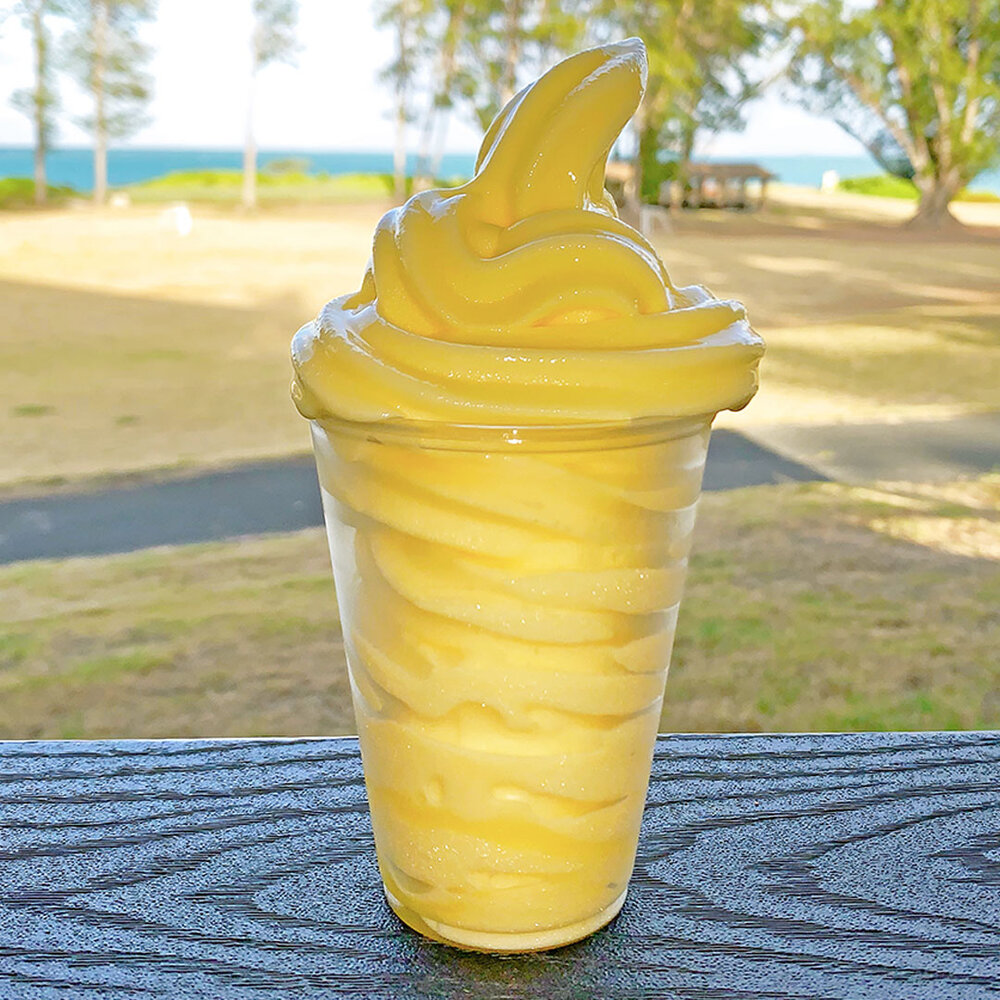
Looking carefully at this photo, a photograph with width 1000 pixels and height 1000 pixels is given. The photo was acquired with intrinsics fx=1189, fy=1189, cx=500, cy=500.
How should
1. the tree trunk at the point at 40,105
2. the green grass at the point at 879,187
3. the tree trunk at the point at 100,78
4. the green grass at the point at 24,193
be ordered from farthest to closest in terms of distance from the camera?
the green grass at the point at 879,187 < the green grass at the point at 24,193 < the tree trunk at the point at 100,78 < the tree trunk at the point at 40,105

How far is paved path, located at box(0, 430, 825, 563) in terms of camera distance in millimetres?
3102

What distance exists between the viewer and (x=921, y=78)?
1038cm

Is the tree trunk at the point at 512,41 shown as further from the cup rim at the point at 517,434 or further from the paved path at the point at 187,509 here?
the cup rim at the point at 517,434

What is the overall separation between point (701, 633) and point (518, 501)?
7.22 feet

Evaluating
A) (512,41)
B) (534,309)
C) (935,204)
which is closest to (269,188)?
(512,41)

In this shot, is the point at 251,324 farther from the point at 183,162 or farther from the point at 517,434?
the point at 183,162

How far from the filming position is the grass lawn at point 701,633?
230 centimetres

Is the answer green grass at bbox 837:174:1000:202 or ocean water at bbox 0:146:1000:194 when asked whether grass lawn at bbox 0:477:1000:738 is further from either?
ocean water at bbox 0:146:1000:194

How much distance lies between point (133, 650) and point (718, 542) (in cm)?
143

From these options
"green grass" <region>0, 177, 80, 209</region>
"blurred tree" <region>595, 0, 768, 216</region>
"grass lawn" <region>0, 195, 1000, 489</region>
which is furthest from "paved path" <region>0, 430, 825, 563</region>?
"green grass" <region>0, 177, 80, 209</region>

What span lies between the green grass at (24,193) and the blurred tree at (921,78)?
6933 millimetres

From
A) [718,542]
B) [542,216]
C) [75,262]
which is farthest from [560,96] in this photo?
[75,262]

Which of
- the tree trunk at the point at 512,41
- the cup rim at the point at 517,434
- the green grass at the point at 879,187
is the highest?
the tree trunk at the point at 512,41

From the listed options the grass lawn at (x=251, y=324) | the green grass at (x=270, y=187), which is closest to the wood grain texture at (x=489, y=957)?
the grass lawn at (x=251, y=324)
